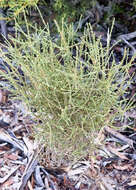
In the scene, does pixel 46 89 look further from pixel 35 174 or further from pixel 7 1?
pixel 7 1

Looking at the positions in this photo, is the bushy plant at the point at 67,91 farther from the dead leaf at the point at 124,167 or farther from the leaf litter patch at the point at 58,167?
the dead leaf at the point at 124,167

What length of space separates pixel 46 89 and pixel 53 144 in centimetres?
34

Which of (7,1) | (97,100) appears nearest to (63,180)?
(97,100)

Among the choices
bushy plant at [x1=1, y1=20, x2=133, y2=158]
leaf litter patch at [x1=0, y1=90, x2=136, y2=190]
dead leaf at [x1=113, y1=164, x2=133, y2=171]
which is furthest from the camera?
dead leaf at [x1=113, y1=164, x2=133, y2=171]

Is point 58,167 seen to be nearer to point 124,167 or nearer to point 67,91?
point 124,167

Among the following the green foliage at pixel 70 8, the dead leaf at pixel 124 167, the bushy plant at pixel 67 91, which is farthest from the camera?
the green foliage at pixel 70 8

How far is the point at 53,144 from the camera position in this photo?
64.7 inches

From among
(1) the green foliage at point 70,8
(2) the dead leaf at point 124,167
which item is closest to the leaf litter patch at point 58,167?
(2) the dead leaf at point 124,167

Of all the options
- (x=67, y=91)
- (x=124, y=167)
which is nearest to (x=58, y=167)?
(x=124, y=167)

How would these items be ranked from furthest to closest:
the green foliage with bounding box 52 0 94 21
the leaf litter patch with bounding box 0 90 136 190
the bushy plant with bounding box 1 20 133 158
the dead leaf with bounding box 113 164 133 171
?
the green foliage with bounding box 52 0 94 21
the dead leaf with bounding box 113 164 133 171
the leaf litter patch with bounding box 0 90 136 190
the bushy plant with bounding box 1 20 133 158

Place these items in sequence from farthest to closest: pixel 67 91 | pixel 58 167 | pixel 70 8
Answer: pixel 70 8
pixel 58 167
pixel 67 91

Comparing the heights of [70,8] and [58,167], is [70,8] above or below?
above

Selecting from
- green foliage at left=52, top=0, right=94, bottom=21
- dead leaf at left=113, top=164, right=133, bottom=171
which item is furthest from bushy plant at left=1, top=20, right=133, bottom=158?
green foliage at left=52, top=0, right=94, bottom=21

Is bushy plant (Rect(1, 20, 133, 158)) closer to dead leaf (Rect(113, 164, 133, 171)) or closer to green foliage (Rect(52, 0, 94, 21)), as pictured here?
dead leaf (Rect(113, 164, 133, 171))
